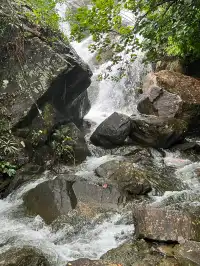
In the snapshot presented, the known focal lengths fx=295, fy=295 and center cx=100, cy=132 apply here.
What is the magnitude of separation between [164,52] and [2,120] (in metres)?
7.64

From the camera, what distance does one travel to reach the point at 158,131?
10320mm

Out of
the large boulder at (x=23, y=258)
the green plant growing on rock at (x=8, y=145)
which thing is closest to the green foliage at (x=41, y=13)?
the green plant growing on rock at (x=8, y=145)

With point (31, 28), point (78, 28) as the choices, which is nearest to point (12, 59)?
point (31, 28)

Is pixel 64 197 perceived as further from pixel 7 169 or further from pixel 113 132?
pixel 113 132

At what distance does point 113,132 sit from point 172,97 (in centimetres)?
275

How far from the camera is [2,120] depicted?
8.05m

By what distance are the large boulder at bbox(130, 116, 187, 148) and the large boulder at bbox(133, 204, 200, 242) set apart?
5293 millimetres

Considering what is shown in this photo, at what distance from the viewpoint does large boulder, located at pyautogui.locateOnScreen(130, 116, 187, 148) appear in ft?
33.9

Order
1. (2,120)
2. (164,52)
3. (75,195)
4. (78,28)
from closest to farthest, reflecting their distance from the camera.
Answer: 1. (78,28)
2. (75,195)
3. (2,120)
4. (164,52)

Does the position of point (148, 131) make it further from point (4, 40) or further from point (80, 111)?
point (4, 40)

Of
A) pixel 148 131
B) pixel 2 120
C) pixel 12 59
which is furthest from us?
pixel 148 131

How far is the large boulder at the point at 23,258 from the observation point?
419cm

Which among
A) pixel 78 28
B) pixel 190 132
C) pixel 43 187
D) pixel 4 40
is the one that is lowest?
pixel 43 187

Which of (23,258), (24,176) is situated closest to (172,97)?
(24,176)
